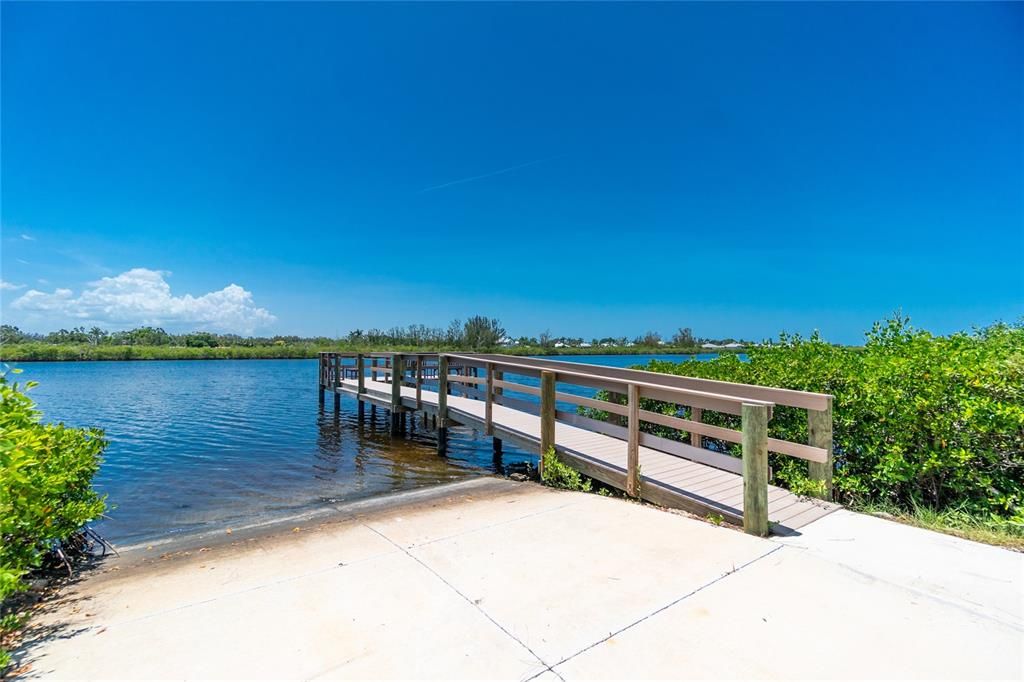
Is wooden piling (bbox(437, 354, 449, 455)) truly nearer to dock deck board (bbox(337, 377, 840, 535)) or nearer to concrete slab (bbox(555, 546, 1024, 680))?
dock deck board (bbox(337, 377, 840, 535))

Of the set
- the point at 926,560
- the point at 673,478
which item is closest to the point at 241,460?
the point at 673,478

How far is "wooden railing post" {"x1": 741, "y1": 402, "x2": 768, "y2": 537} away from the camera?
391cm

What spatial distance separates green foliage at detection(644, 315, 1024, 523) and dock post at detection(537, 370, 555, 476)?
2.71 metres

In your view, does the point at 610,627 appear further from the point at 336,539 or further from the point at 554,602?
the point at 336,539

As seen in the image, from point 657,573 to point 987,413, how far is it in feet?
10.4

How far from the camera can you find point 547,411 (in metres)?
6.45

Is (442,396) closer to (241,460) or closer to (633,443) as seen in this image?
(241,460)

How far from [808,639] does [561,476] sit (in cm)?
382

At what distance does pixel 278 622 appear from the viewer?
2703 millimetres

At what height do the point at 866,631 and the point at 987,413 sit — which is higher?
the point at 987,413

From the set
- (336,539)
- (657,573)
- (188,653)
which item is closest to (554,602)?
(657,573)

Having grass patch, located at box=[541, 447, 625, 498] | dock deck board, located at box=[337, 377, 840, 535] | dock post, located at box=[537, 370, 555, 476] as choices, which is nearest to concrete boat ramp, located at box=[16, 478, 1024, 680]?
dock deck board, located at box=[337, 377, 840, 535]

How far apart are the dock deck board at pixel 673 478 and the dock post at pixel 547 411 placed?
218 millimetres

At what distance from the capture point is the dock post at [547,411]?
251 inches
